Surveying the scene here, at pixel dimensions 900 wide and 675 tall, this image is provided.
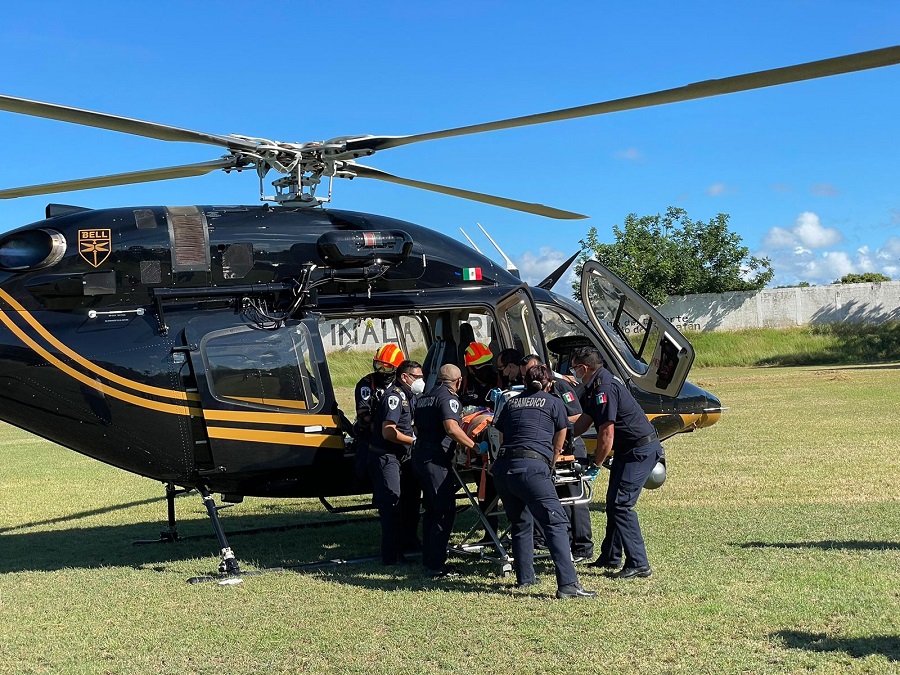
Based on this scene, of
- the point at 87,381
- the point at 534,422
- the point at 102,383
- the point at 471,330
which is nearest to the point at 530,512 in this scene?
the point at 534,422

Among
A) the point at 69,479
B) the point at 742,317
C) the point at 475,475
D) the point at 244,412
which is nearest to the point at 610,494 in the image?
the point at 475,475

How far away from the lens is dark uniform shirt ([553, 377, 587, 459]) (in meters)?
8.01

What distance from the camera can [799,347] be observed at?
43.7 m

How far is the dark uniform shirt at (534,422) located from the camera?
24.1ft

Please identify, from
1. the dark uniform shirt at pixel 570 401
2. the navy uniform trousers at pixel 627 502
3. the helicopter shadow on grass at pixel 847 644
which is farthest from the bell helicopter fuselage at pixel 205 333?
the helicopter shadow on grass at pixel 847 644

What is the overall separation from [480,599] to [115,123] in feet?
15.3

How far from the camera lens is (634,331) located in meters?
11.0

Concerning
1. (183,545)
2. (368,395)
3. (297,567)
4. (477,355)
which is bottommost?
(183,545)

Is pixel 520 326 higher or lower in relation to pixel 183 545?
higher

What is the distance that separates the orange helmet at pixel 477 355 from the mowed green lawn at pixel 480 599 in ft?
6.92

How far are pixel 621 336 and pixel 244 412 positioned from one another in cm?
421

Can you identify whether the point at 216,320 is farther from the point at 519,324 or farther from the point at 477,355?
the point at 519,324

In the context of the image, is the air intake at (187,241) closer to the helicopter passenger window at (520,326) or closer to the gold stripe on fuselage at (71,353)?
the gold stripe on fuselage at (71,353)

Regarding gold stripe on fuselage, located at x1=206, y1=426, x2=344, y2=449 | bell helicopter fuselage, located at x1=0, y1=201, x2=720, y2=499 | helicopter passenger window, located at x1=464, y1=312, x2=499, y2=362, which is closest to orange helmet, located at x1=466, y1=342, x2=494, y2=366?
bell helicopter fuselage, located at x1=0, y1=201, x2=720, y2=499
